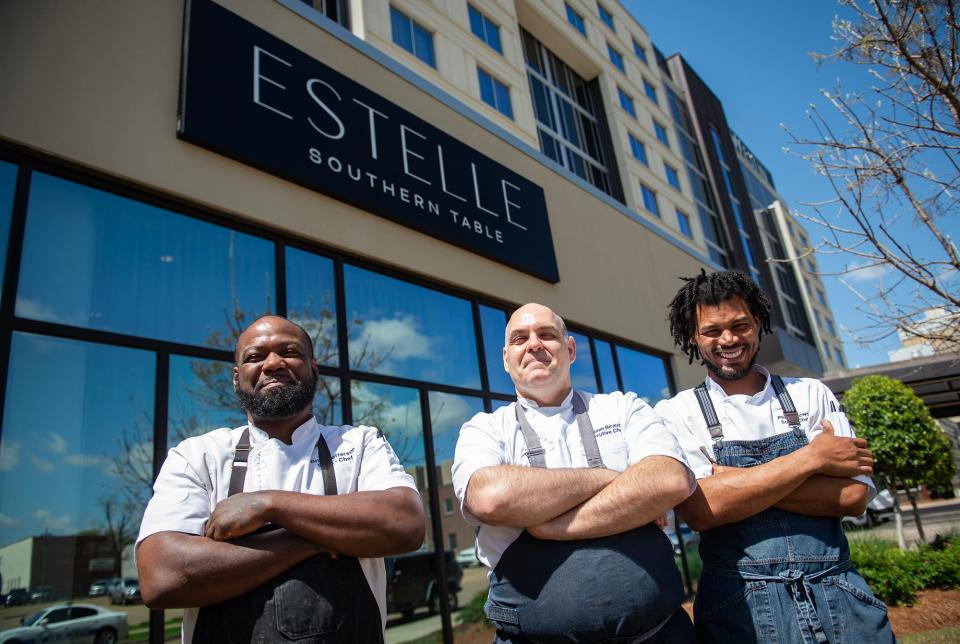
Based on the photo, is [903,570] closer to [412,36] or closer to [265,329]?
[265,329]

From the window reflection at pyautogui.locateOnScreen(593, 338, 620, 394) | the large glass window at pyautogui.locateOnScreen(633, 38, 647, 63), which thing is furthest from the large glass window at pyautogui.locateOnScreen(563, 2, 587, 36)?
the window reflection at pyautogui.locateOnScreen(593, 338, 620, 394)

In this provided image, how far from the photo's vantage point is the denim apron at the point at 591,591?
1762 millimetres

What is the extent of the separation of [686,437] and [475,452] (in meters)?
0.85

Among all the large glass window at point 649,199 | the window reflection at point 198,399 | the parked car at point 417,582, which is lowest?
the parked car at point 417,582

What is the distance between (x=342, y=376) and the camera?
5.56 meters

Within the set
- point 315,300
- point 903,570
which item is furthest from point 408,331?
point 903,570

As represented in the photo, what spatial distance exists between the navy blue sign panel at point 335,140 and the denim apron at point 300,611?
13.1ft

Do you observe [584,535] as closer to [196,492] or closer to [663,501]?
[663,501]

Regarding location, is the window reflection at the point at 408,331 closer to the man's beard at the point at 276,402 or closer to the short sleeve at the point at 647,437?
the man's beard at the point at 276,402

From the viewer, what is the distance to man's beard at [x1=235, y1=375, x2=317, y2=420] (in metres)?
2.24

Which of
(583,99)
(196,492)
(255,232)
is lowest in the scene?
(196,492)

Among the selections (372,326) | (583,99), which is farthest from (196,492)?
(583,99)

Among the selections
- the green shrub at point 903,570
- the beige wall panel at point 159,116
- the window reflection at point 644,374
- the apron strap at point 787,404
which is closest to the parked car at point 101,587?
the beige wall panel at point 159,116

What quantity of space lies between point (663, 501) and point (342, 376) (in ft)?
13.4
